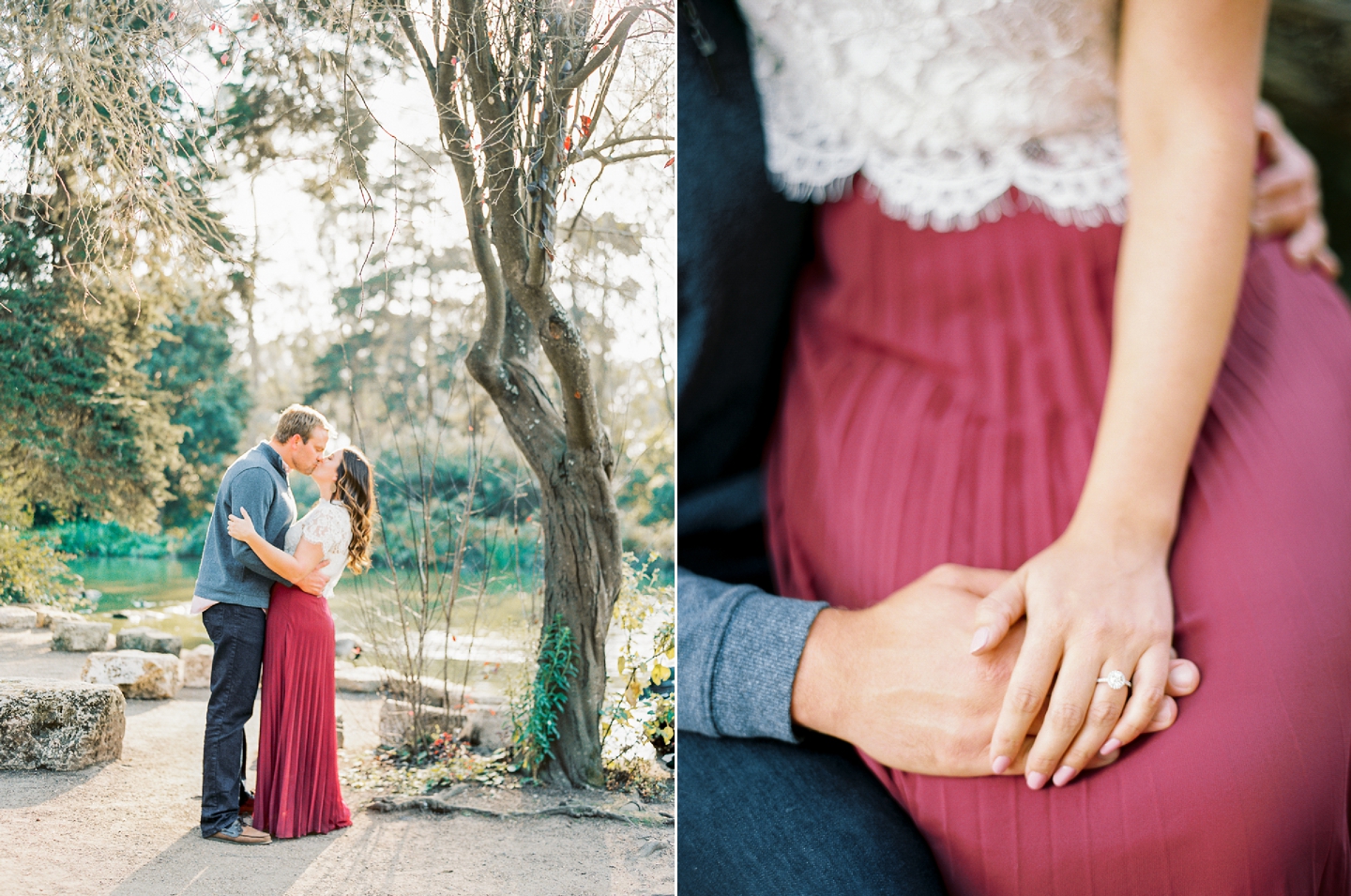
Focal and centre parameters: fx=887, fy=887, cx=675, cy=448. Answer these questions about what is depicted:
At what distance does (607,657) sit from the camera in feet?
7.65

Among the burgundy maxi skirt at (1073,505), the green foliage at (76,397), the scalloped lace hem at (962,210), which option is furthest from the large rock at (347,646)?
the scalloped lace hem at (962,210)

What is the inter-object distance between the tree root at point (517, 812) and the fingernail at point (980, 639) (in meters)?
1.22

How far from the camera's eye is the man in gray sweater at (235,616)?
211 cm

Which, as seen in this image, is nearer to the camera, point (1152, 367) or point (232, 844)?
point (1152, 367)

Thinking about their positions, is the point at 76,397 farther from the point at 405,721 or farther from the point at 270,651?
the point at 405,721

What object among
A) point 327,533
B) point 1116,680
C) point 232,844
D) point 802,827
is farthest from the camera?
point 327,533

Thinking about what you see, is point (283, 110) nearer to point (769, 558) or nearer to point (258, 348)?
point (258, 348)

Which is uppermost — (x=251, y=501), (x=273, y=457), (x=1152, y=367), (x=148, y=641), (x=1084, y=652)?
(x=1152, y=367)

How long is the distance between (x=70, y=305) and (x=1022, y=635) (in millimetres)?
2389

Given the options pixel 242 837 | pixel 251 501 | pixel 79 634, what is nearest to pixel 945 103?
pixel 251 501

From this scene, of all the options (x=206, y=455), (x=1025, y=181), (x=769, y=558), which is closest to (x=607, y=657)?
(x=769, y=558)

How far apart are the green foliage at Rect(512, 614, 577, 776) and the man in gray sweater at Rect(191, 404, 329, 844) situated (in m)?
0.61

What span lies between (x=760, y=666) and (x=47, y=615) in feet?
6.36

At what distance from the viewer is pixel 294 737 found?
2156mm
